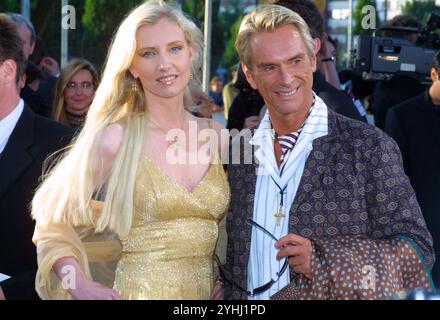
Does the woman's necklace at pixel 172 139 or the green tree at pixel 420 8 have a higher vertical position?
the woman's necklace at pixel 172 139

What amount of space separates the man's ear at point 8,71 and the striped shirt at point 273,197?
3.76 ft

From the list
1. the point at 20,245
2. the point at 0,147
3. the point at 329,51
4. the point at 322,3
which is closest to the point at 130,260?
the point at 20,245

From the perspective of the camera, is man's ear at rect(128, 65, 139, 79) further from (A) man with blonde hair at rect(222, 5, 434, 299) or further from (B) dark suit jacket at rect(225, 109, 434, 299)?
(B) dark suit jacket at rect(225, 109, 434, 299)

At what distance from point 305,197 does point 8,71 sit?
1418 mm

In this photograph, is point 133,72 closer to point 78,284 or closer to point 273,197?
point 273,197

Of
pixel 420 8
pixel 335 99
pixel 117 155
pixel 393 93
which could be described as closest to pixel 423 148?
pixel 335 99

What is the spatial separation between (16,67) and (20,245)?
74 centimetres

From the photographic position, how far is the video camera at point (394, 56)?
5.70 metres

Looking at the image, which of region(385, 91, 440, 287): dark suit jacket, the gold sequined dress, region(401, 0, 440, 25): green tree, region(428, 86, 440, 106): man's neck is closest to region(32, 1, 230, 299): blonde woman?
the gold sequined dress

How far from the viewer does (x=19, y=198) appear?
3.31m

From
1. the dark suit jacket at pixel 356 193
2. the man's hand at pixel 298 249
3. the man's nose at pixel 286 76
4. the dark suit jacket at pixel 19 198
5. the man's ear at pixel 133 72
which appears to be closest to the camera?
the man's hand at pixel 298 249

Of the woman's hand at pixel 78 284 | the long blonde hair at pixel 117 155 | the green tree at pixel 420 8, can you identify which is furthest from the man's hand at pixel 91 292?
the green tree at pixel 420 8

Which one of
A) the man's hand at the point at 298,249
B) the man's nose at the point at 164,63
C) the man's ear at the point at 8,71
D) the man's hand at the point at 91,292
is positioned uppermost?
the man's nose at the point at 164,63

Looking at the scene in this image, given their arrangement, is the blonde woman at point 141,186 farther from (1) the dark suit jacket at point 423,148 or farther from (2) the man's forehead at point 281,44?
(1) the dark suit jacket at point 423,148
